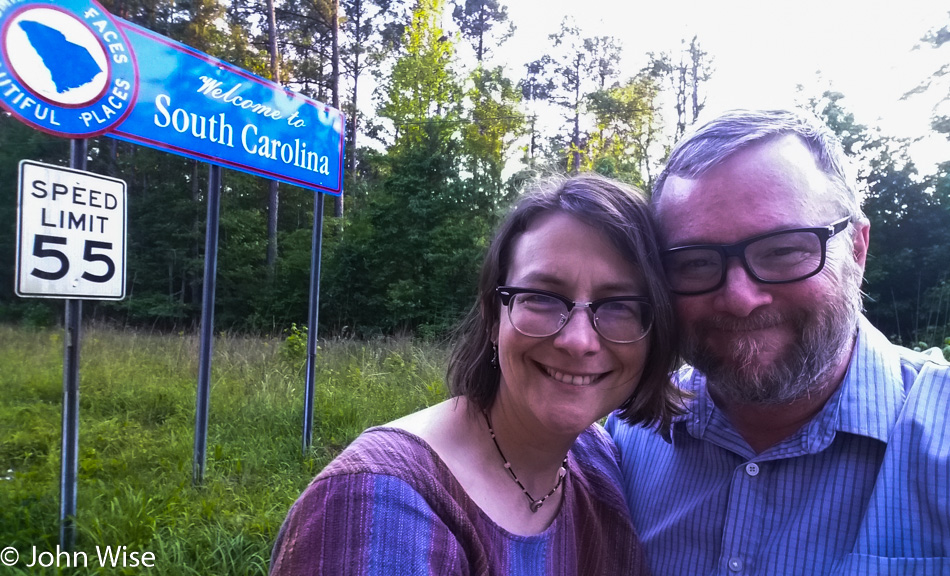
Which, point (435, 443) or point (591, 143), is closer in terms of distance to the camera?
point (435, 443)

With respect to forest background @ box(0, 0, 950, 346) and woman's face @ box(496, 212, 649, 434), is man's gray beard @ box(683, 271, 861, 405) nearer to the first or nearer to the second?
woman's face @ box(496, 212, 649, 434)

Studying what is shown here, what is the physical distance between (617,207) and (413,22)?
1837 cm

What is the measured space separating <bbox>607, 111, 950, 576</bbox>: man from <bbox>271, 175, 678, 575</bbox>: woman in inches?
5.3

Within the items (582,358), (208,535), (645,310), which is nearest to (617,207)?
(645,310)

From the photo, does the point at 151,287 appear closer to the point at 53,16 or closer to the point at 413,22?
the point at 413,22

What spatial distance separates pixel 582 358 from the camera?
1.34 m

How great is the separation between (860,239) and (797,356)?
41 centimetres

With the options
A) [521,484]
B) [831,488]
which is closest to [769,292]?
[831,488]

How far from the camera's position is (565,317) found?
133 cm

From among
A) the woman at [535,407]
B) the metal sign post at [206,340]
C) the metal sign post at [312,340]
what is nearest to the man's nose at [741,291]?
the woman at [535,407]

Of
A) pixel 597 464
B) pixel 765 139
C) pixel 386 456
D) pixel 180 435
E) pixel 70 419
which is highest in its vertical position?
pixel 765 139

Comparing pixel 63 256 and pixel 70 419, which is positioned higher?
pixel 63 256

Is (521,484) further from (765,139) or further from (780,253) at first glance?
(765,139)

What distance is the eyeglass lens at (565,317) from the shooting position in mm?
1343
